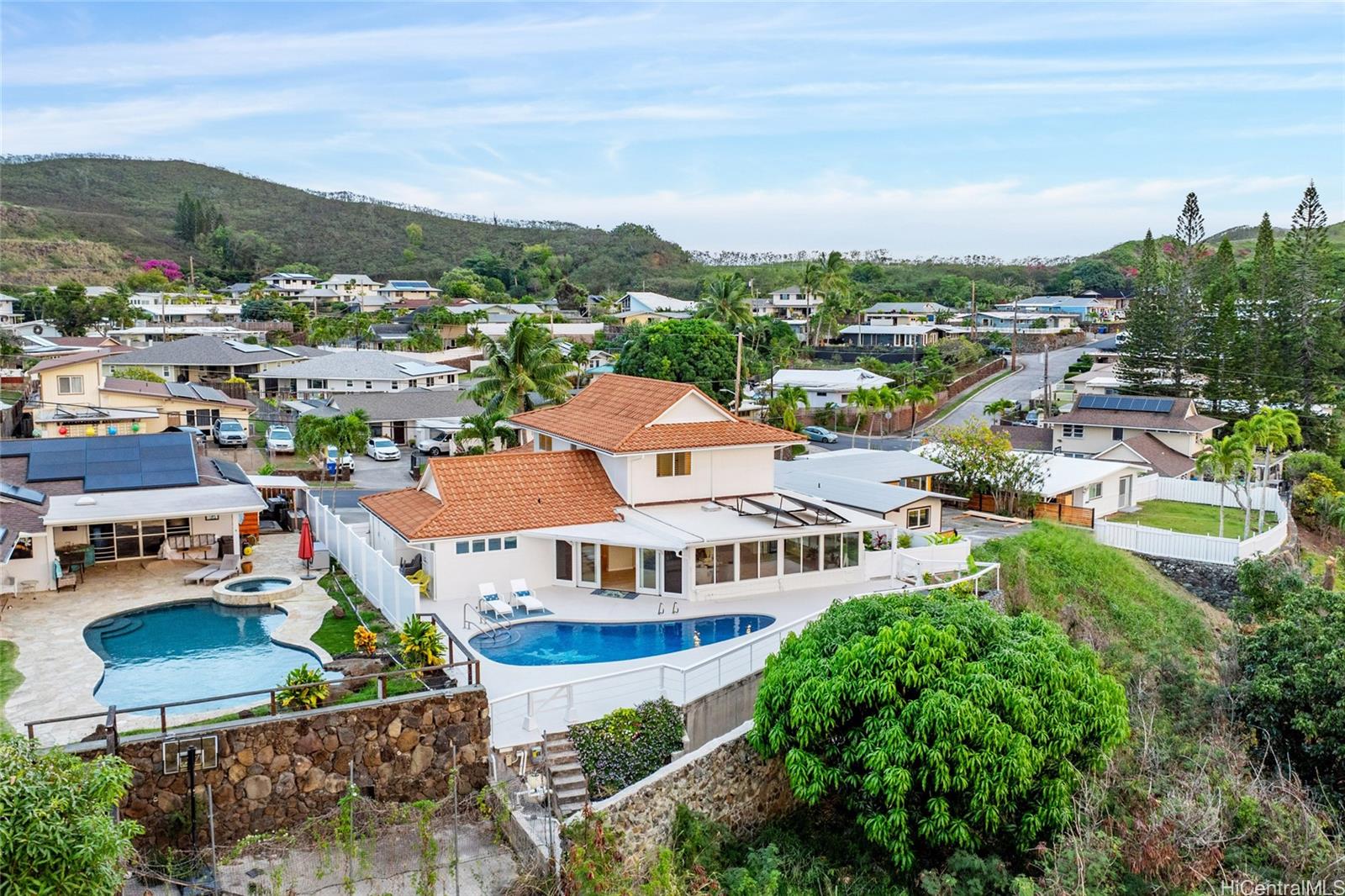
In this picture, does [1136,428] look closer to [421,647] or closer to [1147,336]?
[1147,336]

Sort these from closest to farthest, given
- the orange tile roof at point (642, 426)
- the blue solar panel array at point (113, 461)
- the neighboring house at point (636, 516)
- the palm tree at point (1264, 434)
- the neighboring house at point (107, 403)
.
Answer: the neighboring house at point (636, 516) → the orange tile roof at point (642, 426) → the blue solar panel array at point (113, 461) → the neighboring house at point (107, 403) → the palm tree at point (1264, 434)

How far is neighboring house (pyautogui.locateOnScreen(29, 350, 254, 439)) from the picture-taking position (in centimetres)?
3847

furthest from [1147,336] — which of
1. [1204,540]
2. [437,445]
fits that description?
[437,445]

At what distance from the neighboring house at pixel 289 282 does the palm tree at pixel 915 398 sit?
83.6 m

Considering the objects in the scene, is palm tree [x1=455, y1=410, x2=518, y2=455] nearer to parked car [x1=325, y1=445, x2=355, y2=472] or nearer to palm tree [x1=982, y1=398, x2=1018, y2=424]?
parked car [x1=325, y1=445, x2=355, y2=472]

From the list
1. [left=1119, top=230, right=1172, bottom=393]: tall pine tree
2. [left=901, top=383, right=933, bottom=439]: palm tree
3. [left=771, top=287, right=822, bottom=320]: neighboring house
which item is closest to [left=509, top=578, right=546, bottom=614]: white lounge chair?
[left=901, top=383, right=933, bottom=439]: palm tree

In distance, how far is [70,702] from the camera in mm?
16578

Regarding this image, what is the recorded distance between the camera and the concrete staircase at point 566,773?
14.8 metres

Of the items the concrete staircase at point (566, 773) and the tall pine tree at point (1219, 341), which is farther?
the tall pine tree at point (1219, 341)

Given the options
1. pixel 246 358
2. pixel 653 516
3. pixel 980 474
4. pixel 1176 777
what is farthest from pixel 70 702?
pixel 246 358

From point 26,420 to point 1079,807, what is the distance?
42.1 metres

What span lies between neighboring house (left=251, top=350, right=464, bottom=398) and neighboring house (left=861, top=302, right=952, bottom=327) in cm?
4669

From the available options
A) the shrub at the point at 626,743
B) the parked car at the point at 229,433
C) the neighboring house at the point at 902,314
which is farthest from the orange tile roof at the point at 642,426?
the neighboring house at the point at 902,314

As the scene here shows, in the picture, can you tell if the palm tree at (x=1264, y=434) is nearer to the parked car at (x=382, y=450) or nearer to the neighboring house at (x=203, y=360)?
the parked car at (x=382, y=450)
